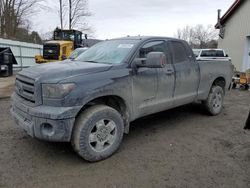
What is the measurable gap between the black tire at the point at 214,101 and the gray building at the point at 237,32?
11218mm

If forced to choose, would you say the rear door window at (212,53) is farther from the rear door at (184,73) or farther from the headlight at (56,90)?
the headlight at (56,90)

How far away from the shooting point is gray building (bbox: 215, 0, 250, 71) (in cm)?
1572

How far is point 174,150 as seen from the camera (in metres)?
3.98

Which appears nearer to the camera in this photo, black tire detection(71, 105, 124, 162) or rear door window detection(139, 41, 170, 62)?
black tire detection(71, 105, 124, 162)

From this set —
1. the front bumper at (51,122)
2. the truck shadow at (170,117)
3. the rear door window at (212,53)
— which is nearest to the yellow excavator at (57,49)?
the rear door window at (212,53)

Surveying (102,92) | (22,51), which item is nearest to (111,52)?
(102,92)

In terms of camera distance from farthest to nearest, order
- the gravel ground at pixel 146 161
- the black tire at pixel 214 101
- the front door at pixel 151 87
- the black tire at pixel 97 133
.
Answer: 1. the black tire at pixel 214 101
2. the front door at pixel 151 87
3. the black tire at pixel 97 133
4. the gravel ground at pixel 146 161

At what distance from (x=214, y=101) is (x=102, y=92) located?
12.2 ft

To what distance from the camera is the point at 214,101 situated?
605cm

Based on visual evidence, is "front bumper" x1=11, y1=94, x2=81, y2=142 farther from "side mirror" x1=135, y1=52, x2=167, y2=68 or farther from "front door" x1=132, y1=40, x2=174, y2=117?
"side mirror" x1=135, y1=52, x2=167, y2=68

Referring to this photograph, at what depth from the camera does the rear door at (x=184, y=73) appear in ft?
15.9

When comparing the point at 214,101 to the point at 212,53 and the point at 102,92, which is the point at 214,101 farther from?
the point at 212,53

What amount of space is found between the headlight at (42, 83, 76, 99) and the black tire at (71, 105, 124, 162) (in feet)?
1.51

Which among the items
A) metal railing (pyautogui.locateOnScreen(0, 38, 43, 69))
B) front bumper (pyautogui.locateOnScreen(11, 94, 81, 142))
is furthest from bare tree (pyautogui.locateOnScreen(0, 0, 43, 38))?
front bumper (pyautogui.locateOnScreen(11, 94, 81, 142))
